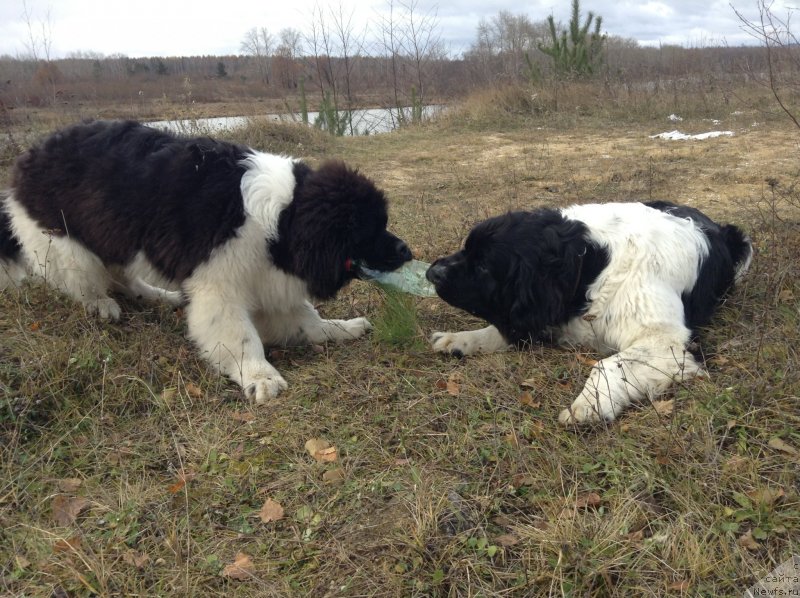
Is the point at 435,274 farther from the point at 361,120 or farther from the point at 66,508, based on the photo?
the point at 361,120

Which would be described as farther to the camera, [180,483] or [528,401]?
[528,401]

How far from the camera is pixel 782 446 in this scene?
246cm

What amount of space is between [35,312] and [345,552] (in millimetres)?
3098

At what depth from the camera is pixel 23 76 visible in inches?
604

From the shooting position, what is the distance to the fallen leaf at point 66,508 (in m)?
2.55

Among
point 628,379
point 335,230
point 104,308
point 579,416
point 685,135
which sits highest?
point 685,135

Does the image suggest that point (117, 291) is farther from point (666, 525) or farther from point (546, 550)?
point (666, 525)

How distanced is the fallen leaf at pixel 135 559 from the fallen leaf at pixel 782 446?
8.39 feet

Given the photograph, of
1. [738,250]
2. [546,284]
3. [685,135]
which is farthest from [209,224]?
[685,135]

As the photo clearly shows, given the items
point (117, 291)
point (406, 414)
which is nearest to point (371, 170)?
point (117, 291)

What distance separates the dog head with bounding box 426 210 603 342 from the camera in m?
3.46

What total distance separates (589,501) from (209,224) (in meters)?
2.60

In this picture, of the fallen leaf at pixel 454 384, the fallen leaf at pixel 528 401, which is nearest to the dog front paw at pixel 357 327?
the fallen leaf at pixel 454 384

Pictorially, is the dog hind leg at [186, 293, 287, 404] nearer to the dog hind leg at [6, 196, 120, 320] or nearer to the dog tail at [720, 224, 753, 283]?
the dog hind leg at [6, 196, 120, 320]
